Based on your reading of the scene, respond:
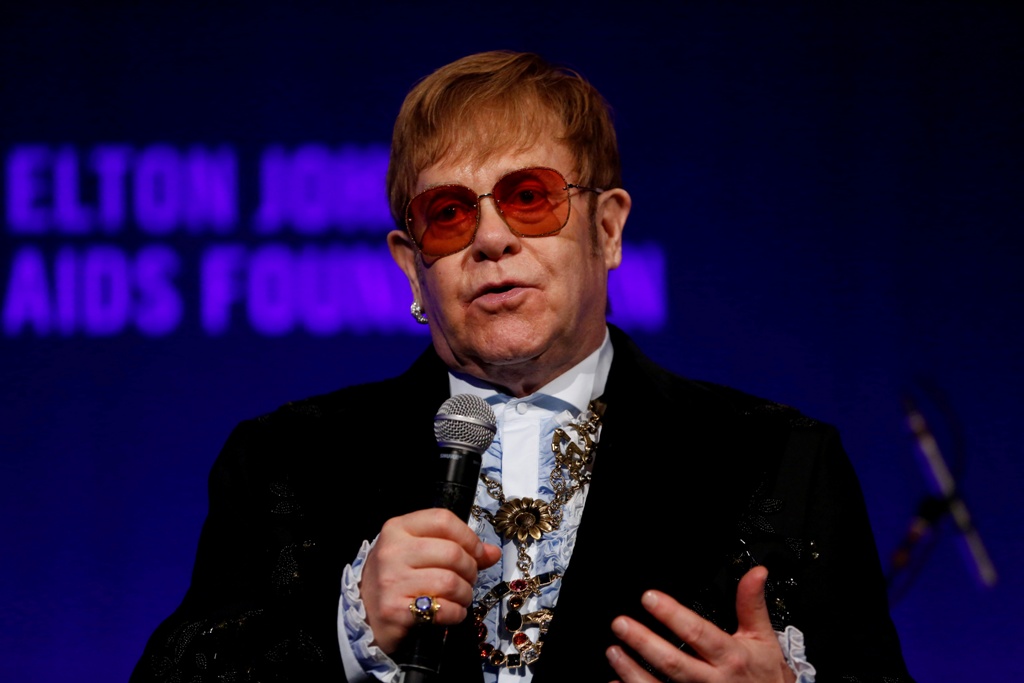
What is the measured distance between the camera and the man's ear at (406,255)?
2012mm

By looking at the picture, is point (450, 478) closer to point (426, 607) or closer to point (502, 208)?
point (426, 607)

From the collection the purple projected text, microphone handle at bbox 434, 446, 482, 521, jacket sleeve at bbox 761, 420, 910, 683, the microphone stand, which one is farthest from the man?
the microphone stand

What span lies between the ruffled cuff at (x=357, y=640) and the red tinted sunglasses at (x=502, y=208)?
0.53 metres

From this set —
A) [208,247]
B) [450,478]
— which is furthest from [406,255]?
[208,247]

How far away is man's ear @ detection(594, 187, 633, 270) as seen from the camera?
6.56 ft

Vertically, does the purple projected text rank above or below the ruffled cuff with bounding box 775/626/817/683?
above

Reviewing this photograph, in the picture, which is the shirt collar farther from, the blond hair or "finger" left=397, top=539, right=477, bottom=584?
"finger" left=397, top=539, right=477, bottom=584

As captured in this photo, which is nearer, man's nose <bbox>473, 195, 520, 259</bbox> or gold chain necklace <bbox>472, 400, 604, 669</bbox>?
gold chain necklace <bbox>472, 400, 604, 669</bbox>

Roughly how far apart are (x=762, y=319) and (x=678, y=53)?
0.76m

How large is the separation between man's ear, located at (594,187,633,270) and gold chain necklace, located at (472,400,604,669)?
0.32 meters

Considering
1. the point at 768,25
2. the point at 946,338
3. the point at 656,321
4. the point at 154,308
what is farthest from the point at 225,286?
the point at 946,338

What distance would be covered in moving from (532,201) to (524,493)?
464 millimetres

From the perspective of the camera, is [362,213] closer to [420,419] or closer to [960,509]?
[420,419]

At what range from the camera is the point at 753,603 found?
1.44 m
